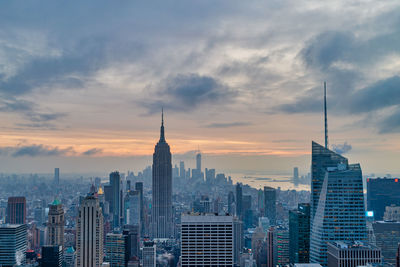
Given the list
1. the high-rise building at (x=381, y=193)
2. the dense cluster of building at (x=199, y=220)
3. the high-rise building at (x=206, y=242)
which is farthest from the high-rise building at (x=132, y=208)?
the high-rise building at (x=206, y=242)

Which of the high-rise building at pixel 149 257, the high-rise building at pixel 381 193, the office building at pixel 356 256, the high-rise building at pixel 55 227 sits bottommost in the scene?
the high-rise building at pixel 149 257

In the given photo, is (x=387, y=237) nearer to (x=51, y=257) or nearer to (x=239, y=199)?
(x=51, y=257)

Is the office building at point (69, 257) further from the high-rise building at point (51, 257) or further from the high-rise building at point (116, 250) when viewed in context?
the high-rise building at point (116, 250)

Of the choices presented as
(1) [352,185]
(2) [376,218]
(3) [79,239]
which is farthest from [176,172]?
(1) [352,185]

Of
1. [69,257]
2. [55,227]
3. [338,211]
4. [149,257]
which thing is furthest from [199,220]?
[55,227]

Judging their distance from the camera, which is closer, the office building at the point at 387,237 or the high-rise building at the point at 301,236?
the high-rise building at the point at 301,236

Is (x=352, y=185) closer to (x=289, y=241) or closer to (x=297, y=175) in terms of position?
(x=289, y=241)
